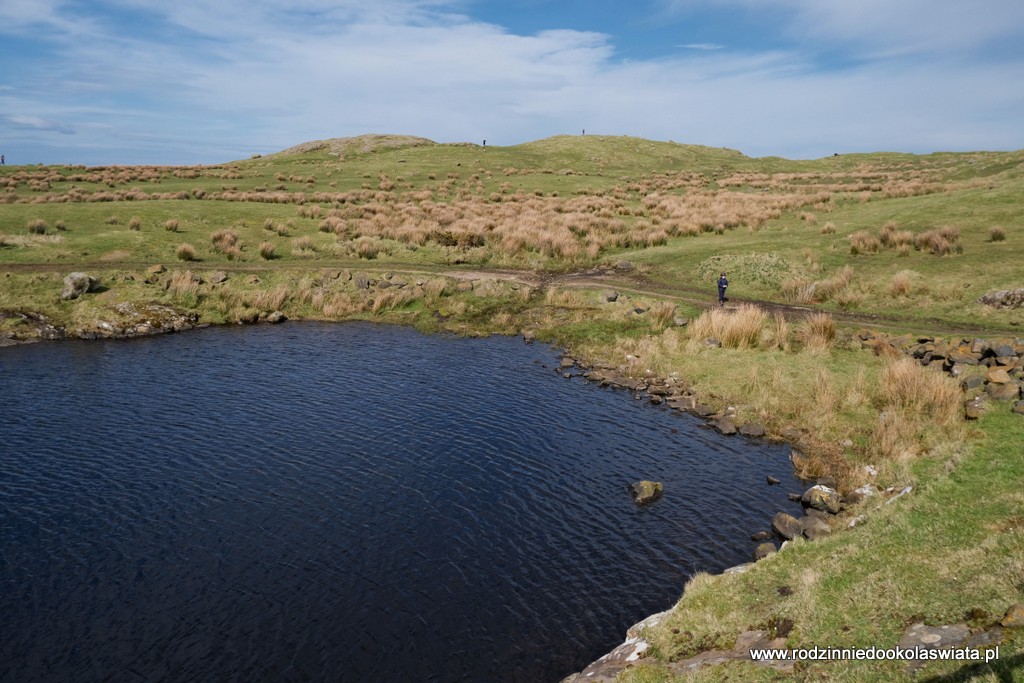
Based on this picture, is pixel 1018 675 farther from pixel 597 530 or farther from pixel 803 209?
pixel 803 209

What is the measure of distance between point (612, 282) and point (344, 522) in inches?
1283

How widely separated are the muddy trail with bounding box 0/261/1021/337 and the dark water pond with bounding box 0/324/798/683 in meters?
13.8

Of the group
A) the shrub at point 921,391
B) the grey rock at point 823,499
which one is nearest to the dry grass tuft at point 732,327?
the shrub at point 921,391

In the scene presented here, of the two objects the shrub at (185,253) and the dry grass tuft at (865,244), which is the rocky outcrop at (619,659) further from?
the shrub at (185,253)

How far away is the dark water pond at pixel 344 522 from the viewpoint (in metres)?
13.6

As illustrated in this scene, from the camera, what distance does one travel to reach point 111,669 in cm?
1282

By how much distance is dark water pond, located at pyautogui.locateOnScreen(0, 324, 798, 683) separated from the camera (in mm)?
13570

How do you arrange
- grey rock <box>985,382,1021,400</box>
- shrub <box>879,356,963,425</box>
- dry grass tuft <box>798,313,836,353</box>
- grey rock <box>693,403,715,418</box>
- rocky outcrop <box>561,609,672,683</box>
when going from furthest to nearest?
1. dry grass tuft <box>798,313,836,353</box>
2. grey rock <box>693,403,715,418</box>
3. shrub <box>879,356,963,425</box>
4. grey rock <box>985,382,1021,400</box>
5. rocky outcrop <box>561,609,672,683</box>

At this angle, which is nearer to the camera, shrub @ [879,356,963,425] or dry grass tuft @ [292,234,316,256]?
shrub @ [879,356,963,425]

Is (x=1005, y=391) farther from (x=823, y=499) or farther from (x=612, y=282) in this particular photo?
(x=612, y=282)

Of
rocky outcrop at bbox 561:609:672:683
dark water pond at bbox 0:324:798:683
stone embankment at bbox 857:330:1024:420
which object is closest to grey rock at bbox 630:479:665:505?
dark water pond at bbox 0:324:798:683

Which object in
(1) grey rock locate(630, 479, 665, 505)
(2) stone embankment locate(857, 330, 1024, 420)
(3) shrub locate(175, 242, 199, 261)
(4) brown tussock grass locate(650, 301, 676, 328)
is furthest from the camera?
(3) shrub locate(175, 242, 199, 261)

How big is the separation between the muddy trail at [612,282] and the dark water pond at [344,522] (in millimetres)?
13798

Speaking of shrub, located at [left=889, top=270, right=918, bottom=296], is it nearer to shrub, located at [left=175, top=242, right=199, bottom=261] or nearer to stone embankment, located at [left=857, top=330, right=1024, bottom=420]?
stone embankment, located at [left=857, top=330, right=1024, bottom=420]
